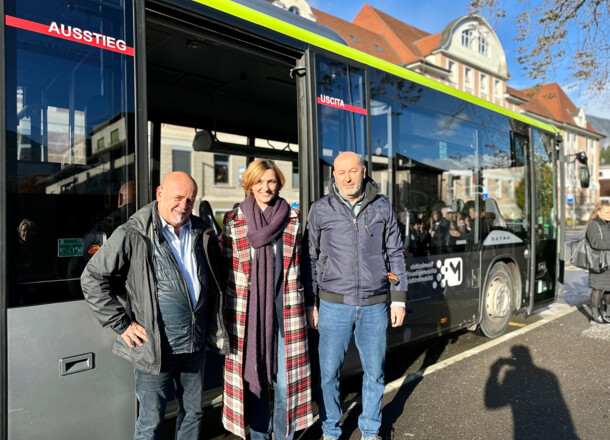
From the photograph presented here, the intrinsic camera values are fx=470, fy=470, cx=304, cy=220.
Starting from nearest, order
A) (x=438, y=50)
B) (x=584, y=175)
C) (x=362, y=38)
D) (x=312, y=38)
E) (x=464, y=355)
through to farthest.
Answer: (x=312, y=38), (x=464, y=355), (x=584, y=175), (x=362, y=38), (x=438, y=50)

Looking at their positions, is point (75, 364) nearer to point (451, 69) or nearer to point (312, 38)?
point (312, 38)

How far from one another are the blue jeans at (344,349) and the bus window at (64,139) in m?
1.53

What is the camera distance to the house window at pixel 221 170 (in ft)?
78.3

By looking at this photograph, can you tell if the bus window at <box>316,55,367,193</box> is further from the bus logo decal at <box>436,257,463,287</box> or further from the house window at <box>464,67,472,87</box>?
the house window at <box>464,67,472,87</box>

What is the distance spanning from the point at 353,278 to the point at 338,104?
5.03 ft

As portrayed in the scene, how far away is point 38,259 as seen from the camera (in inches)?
90.7

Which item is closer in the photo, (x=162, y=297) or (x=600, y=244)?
(x=162, y=297)

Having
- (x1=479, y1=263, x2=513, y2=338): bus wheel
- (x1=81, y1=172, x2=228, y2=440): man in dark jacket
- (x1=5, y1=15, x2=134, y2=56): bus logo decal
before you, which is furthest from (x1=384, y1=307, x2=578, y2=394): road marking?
(x1=5, y1=15, x2=134, y2=56): bus logo decal

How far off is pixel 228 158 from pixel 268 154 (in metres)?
18.0

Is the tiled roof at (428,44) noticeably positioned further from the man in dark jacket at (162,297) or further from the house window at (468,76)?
the man in dark jacket at (162,297)

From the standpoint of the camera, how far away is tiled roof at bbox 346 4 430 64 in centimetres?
3981

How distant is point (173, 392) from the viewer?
2.73m

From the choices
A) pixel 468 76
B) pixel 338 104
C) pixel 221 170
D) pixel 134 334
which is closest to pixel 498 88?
pixel 468 76

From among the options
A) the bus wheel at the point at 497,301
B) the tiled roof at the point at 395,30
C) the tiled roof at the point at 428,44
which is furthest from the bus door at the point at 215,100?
the tiled roof at the point at 428,44
